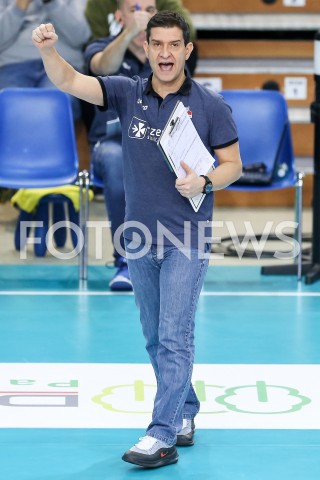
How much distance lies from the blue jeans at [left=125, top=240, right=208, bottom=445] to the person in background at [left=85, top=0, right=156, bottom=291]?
2966 mm

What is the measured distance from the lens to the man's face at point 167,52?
13.9 feet

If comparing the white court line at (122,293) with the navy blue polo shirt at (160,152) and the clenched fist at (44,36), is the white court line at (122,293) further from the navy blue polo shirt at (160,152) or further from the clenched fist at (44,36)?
the clenched fist at (44,36)

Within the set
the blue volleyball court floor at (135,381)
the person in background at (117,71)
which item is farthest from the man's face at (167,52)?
the person in background at (117,71)

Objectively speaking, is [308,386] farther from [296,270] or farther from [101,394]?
[296,270]

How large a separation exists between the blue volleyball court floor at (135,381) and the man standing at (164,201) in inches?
11.6

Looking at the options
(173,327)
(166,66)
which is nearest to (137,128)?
(166,66)

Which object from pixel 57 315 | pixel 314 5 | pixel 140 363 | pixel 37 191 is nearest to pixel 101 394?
pixel 140 363

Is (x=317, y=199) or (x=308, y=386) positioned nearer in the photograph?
(x=308, y=386)

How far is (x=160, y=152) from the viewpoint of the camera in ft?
14.1

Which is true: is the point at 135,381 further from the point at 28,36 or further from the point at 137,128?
the point at 28,36

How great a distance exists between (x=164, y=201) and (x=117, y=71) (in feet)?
10.9

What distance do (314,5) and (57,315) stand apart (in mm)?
4631

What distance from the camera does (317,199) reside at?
7691 millimetres

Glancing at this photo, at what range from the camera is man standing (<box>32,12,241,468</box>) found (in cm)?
425
